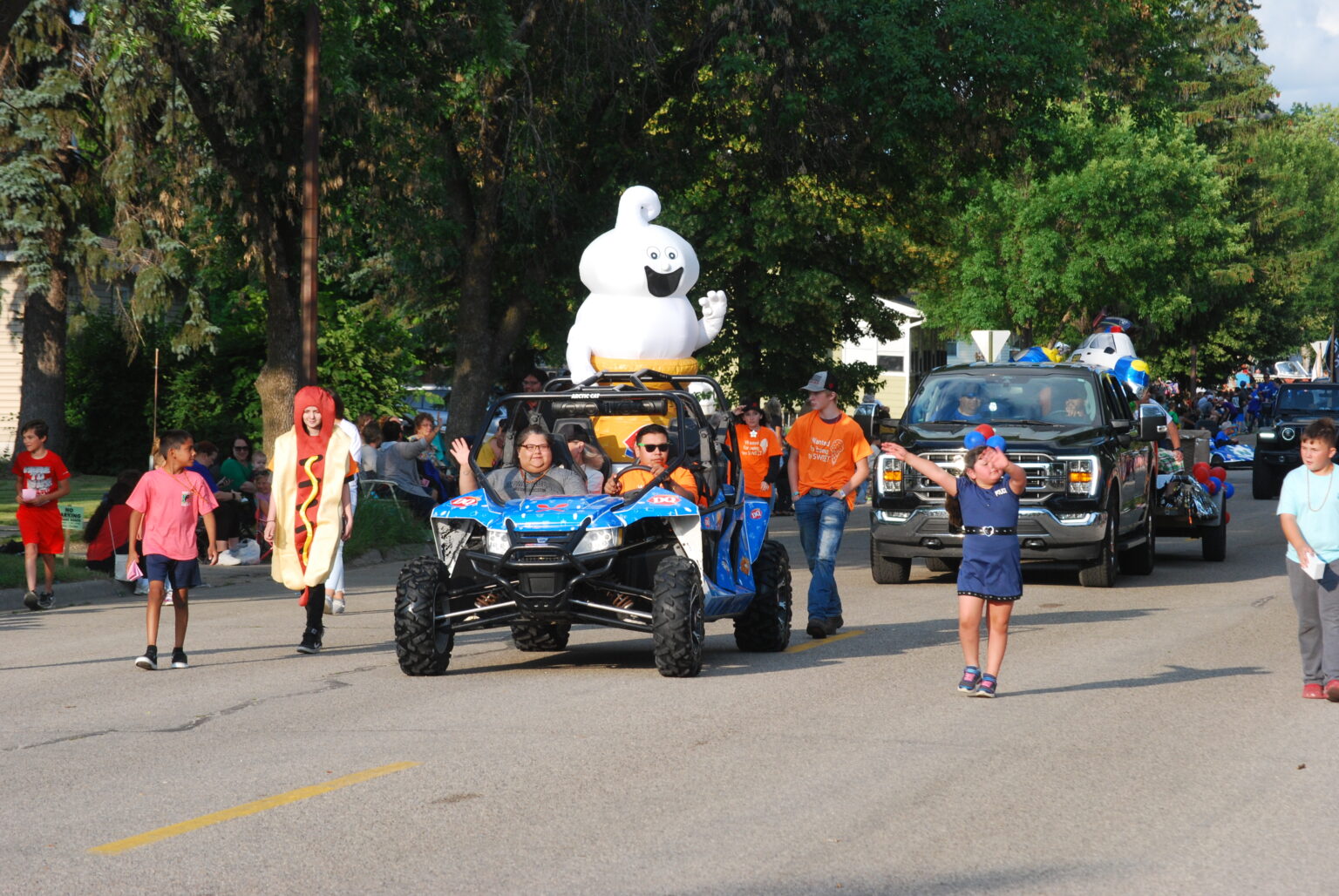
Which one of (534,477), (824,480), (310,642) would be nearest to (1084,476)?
(824,480)

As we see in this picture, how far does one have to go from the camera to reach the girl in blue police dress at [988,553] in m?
10.1

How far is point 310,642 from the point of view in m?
12.6

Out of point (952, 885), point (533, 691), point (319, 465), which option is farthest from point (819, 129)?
point (952, 885)

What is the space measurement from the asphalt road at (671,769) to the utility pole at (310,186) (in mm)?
7343

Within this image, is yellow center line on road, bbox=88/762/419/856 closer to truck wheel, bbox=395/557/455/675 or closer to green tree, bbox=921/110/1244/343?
truck wheel, bbox=395/557/455/675

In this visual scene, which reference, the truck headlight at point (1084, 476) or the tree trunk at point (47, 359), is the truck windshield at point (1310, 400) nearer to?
the truck headlight at point (1084, 476)

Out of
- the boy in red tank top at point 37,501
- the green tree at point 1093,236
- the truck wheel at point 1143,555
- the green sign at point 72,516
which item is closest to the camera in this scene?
the boy in red tank top at point 37,501

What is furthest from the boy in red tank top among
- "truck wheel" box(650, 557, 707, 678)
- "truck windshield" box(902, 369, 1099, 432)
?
"truck windshield" box(902, 369, 1099, 432)

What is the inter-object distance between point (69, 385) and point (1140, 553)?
24.4 meters

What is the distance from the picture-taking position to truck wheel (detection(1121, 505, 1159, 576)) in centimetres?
1872

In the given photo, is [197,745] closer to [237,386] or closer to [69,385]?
[237,386]

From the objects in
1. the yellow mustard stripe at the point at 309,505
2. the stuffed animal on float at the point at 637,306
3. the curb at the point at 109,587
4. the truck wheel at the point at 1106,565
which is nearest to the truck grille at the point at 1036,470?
the truck wheel at the point at 1106,565

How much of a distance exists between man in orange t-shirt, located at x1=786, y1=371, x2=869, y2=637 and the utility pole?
8.48 metres

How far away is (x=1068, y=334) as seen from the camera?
55.1 m
